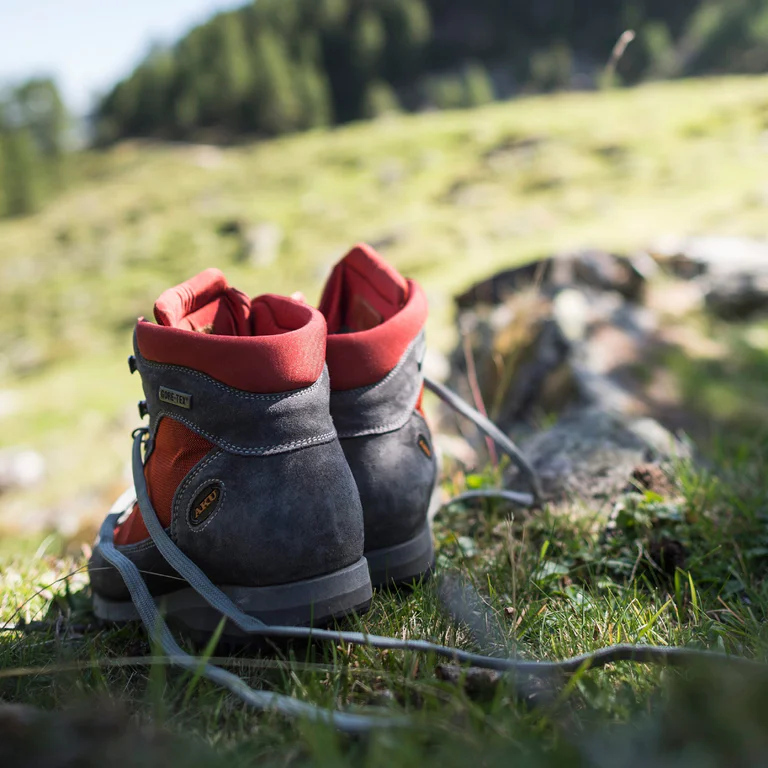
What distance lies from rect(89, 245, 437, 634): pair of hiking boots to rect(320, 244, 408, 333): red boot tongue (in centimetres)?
35

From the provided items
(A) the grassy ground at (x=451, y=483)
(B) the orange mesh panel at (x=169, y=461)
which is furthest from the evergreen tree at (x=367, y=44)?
(B) the orange mesh panel at (x=169, y=461)

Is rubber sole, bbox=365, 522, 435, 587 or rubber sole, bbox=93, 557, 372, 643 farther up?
rubber sole, bbox=93, 557, 372, 643

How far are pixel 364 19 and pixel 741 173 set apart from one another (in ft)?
250

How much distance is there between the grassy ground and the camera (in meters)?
1.33

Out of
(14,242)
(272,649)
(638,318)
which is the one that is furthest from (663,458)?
(14,242)

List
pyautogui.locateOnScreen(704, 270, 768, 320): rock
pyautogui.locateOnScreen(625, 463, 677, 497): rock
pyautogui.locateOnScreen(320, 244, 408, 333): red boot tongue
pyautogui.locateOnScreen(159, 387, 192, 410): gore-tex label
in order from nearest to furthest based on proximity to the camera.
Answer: pyautogui.locateOnScreen(159, 387, 192, 410): gore-tex label, pyautogui.locateOnScreen(320, 244, 408, 333): red boot tongue, pyautogui.locateOnScreen(625, 463, 677, 497): rock, pyautogui.locateOnScreen(704, 270, 768, 320): rock

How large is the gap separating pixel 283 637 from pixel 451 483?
4.82 feet

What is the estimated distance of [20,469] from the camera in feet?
34.9

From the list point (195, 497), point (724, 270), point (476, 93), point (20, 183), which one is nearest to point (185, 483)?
point (195, 497)

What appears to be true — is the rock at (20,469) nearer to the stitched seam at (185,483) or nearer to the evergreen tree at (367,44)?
the stitched seam at (185,483)

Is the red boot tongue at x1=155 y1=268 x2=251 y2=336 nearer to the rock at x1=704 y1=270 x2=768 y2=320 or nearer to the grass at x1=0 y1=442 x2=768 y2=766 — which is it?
the grass at x1=0 y1=442 x2=768 y2=766

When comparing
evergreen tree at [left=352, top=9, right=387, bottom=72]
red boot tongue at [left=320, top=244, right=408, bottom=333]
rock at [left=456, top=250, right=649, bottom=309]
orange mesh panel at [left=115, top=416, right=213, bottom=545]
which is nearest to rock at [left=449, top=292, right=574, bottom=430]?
rock at [left=456, top=250, right=649, bottom=309]

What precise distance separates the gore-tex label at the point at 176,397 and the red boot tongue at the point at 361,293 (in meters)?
0.88

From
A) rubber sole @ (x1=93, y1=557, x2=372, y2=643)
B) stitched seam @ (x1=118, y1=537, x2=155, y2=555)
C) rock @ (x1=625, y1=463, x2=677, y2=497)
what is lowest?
rock @ (x1=625, y1=463, x2=677, y2=497)
